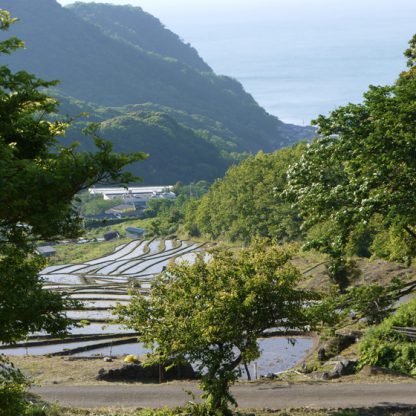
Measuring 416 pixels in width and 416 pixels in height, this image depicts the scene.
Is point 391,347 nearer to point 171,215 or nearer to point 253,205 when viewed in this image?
point 253,205

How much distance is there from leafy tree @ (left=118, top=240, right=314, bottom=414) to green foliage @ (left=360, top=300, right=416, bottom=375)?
22.8 ft

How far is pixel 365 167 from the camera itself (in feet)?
56.1

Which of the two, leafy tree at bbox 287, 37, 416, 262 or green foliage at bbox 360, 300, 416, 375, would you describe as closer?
leafy tree at bbox 287, 37, 416, 262

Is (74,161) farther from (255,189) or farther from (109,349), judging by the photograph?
(255,189)

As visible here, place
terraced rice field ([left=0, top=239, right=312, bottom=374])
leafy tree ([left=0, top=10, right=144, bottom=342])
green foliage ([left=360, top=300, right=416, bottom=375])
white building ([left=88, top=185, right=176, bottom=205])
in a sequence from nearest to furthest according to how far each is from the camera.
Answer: leafy tree ([left=0, top=10, right=144, bottom=342]), green foliage ([left=360, top=300, right=416, bottom=375]), terraced rice field ([left=0, top=239, right=312, bottom=374]), white building ([left=88, top=185, right=176, bottom=205])

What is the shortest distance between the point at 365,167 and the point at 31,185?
29.4 ft

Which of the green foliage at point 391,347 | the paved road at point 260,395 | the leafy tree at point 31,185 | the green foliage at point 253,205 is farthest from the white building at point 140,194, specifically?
the leafy tree at point 31,185

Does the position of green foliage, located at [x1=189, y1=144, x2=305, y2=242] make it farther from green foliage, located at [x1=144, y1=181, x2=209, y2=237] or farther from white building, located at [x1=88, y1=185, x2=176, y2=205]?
white building, located at [x1=88, y1=185, x2=176, y2=205]

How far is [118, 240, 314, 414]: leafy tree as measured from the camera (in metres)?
17.5

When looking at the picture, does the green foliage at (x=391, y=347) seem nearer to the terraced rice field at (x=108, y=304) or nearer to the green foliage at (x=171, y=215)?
the terraced rice field at (x=108, y=304)

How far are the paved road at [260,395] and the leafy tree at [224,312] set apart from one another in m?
3.14

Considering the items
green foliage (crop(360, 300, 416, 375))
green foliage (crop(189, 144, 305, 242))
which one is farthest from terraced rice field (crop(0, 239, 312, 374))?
green foliage (crop(360, 300, 416, 375))

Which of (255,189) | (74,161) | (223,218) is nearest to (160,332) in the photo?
(74,161)

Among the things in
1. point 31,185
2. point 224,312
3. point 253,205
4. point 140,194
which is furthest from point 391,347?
point 140,194
